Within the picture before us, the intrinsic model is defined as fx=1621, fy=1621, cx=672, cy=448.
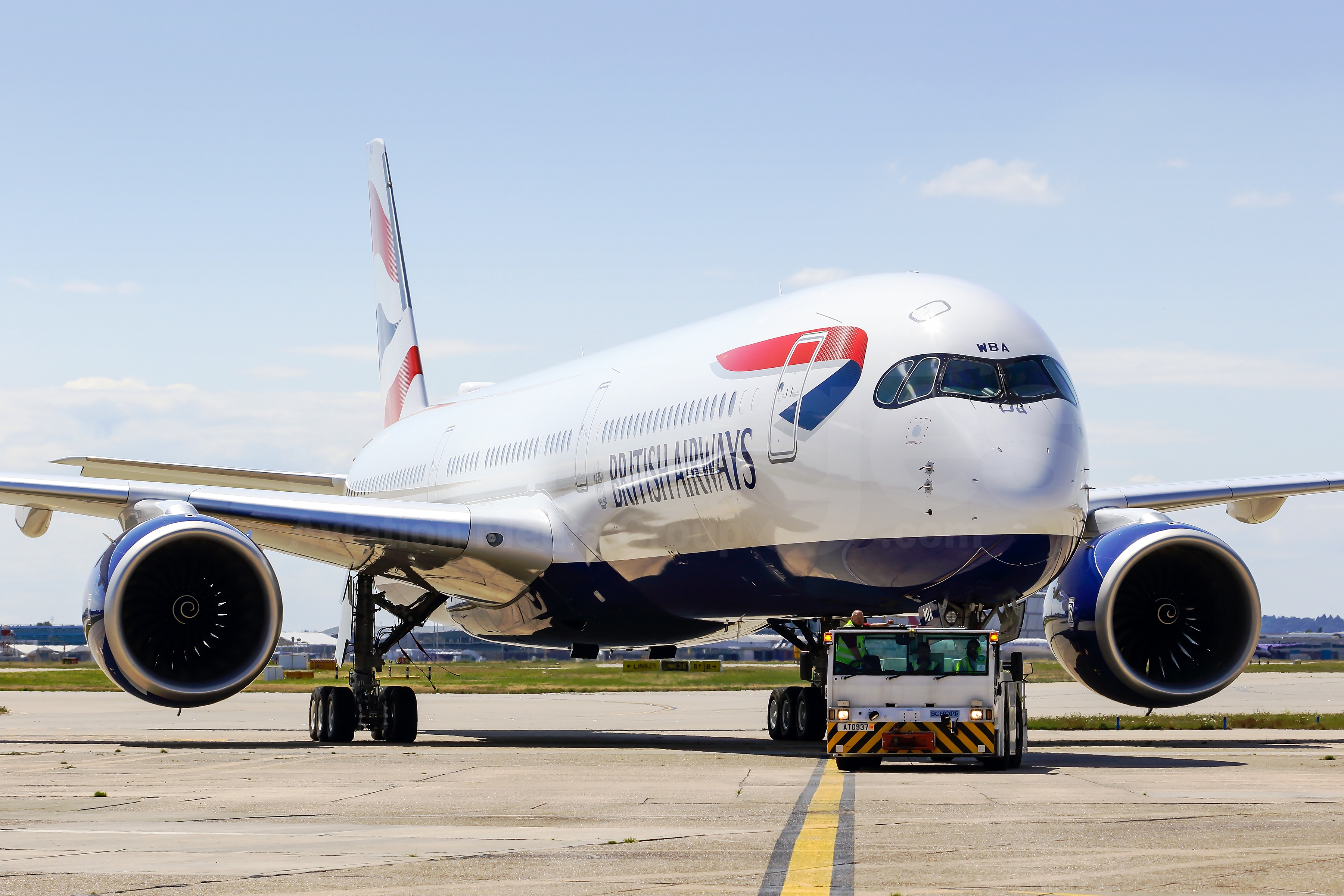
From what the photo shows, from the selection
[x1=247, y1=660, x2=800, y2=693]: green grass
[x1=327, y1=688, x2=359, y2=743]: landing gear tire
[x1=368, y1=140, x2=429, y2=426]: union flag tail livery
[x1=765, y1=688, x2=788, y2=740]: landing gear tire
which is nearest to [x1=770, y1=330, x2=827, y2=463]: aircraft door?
[x1=765, y1=688, x2=788, y2=740]: landing gear tire

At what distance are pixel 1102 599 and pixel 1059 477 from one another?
2744 millimetres

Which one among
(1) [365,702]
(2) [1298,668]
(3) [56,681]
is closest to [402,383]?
(1) [365,702]

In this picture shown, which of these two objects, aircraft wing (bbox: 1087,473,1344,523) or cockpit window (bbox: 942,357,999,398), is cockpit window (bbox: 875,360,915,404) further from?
aircraft wing (bbox: 1087,473,1344,523)

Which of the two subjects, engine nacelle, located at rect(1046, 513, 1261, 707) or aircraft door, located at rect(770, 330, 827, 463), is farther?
engine nacelle, located at rect(1046, 513, 1261, 707)

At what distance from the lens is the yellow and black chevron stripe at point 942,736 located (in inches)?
570

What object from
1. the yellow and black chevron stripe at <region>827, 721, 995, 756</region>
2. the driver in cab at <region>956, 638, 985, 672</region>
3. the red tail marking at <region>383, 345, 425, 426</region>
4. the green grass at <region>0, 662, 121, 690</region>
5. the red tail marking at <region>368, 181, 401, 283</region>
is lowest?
the green grass at <region>0, 662, 121, 690</region>

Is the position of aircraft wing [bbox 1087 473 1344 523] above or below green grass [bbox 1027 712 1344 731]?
above

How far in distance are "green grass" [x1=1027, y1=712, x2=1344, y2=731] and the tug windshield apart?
9.89 m

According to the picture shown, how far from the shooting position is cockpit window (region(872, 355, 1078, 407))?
48.8ft

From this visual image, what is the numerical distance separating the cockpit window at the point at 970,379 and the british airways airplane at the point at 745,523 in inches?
0.9

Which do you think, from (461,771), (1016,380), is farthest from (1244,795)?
(461,771)

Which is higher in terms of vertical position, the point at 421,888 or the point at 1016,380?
the point at 1016,380

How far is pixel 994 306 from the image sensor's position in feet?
51.8

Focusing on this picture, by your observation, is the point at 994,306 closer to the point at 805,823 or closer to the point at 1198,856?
the point at 805,823
